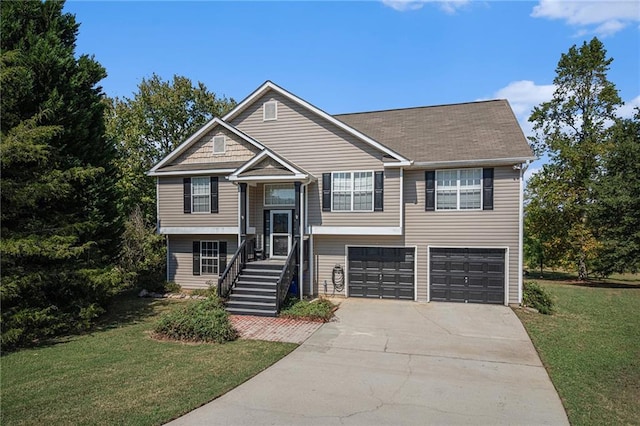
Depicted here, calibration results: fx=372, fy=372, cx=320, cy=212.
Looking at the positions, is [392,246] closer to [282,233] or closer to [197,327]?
[282,233]

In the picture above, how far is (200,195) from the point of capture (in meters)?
15.3

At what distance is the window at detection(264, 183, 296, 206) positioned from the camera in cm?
1469

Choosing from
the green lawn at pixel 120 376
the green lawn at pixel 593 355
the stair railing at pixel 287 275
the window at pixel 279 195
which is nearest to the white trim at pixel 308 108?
the window at pixel 279 195

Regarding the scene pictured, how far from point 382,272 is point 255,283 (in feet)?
15.8

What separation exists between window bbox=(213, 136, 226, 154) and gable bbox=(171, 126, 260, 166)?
0.09m

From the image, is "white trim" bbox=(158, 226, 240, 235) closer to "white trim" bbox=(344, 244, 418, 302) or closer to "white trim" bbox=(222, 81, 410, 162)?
"white trim" bbox=(344, 244, 418, 302)

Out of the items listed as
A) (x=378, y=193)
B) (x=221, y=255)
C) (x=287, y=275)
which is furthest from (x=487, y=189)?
(x=221, y=255)

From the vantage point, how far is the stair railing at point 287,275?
1166 centimetres

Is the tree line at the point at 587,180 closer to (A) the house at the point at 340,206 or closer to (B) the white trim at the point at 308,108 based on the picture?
(A) the house at the point at 340,206

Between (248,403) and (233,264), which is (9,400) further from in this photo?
(233,264)

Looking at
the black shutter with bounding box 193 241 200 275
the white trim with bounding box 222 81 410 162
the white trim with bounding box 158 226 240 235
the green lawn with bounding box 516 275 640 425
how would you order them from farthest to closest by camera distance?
the black shutter with bounding box 193 241 200 275, the white trim with bounding box 158 226 240 235, the white trim with bounding box 222 81 410 162, the green lawn with bounding box 516 275 640 425

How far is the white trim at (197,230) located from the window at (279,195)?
5.61 feet

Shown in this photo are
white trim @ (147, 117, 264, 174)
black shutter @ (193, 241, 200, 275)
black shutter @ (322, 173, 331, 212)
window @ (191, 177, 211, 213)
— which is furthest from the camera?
black shutter @ (193, 241, 200, 275)

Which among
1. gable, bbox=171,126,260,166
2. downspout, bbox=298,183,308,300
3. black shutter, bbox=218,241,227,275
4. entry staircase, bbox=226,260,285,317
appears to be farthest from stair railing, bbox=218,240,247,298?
gable, bbox=171,126,260,166
